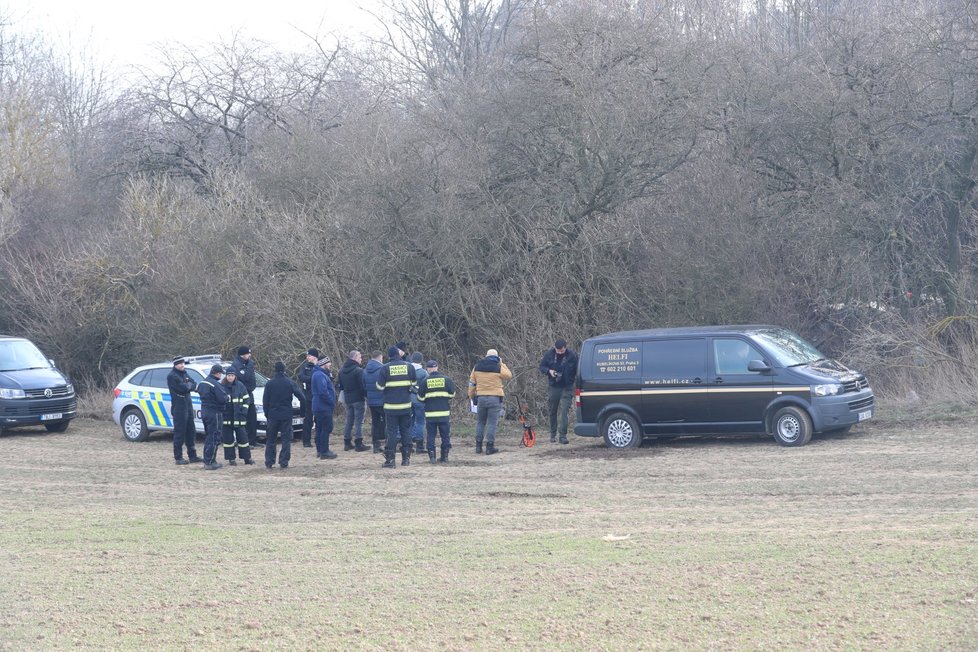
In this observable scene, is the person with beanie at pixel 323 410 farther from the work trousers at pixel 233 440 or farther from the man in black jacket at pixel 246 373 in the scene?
the work trousers at pixel 233 440

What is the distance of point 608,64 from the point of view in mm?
20250

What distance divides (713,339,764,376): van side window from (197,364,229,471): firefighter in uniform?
722 centimetres

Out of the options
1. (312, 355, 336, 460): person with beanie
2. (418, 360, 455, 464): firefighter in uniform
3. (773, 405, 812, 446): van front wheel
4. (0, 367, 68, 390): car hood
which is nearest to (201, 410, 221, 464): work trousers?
(312, 355, 336, 460): person with beanie

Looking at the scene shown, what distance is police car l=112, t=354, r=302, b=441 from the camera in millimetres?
19234

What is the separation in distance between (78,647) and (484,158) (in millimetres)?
15662

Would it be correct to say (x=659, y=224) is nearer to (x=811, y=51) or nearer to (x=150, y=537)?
(x=811, y=51)

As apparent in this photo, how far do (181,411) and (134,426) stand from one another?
4139 mm

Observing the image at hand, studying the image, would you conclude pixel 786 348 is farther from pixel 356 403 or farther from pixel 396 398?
pixel 356 403

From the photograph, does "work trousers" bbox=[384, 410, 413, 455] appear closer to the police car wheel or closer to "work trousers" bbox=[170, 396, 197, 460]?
"work trousers" bbox=[170, 396, 197, 460]

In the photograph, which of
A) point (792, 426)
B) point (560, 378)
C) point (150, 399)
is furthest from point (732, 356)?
point (150, 399)

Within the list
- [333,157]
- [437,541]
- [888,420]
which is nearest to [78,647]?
[437,541]

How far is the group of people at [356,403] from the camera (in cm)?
1486

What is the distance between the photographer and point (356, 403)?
17.5 meters

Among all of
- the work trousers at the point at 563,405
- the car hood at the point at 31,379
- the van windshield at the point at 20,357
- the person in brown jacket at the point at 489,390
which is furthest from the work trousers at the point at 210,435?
the van windshield at the point at 20,357
